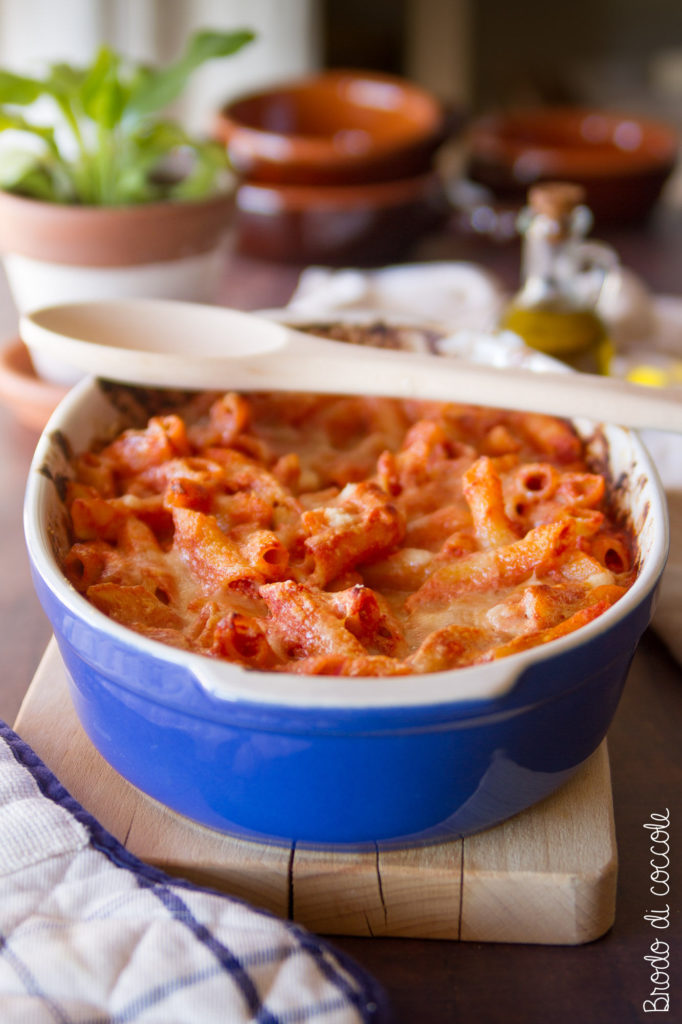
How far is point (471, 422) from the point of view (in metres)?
1.16

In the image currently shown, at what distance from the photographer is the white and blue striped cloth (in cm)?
64

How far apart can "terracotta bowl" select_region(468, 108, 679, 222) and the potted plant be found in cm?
78

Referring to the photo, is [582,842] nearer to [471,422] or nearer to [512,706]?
[512,706]

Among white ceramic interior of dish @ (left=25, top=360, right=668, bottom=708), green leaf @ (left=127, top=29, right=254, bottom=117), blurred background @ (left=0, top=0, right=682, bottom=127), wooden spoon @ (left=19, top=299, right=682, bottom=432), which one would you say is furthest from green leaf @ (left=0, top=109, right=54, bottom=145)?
blurred background @ (left=0, top=0, right=682, bottom=127)

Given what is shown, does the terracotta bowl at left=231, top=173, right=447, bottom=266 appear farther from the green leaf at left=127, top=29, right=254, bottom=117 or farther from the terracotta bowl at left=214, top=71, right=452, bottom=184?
the green leaf at left=127, top=29, right=254, bottom=117

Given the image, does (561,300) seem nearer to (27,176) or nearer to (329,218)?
(329,218)

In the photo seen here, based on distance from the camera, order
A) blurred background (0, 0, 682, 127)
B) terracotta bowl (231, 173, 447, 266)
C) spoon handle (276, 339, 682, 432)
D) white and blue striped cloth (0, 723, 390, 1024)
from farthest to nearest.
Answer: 1. blurred background (0, 0, 682, 127)
2. terracotta bowl (231, 173, 447, 266)
3. spoon handle (276, 339, 682, 432)
4. white and blue striped cloth (0, 723, 390, 1024)

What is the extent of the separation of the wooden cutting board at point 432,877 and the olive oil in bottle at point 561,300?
0.79 metres

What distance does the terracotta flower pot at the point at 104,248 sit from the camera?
139 centimetres

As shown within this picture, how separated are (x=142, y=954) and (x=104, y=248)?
100 cm

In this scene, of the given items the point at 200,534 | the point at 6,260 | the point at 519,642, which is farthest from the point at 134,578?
the point at 6,260

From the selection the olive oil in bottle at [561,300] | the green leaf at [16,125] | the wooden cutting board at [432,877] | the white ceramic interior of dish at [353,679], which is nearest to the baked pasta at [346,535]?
the white ceramic interior of dish at [353,679]

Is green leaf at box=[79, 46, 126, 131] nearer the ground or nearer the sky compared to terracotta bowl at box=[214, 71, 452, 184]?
nearer the sky

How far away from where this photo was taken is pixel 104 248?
1413 mm
